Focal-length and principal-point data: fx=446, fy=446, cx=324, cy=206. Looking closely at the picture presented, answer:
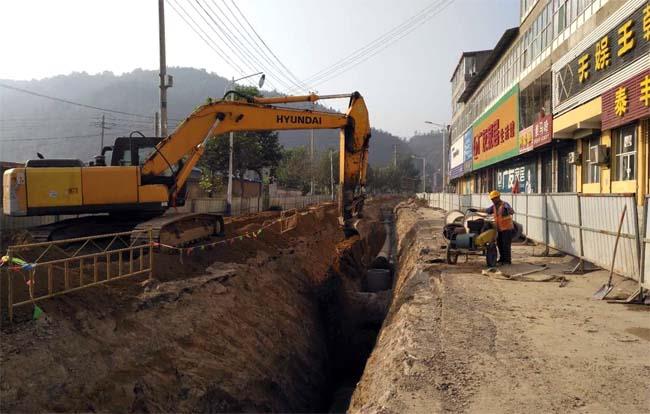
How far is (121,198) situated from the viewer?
8992 millimetres

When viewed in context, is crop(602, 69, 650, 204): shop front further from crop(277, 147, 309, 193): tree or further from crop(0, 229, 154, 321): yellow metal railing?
crop(277, 147, 309, 193): tree

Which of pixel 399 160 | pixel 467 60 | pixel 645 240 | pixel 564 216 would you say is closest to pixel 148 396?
pixel 645 240

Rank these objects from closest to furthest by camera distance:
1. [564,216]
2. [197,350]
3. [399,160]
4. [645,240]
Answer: [645,240] < [197,350] < [564,216] < [399,160]

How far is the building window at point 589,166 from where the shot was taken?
15.3m

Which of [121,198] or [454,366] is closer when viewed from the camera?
[454,366]

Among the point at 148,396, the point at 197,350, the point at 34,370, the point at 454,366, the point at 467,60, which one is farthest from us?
the point at 467,60

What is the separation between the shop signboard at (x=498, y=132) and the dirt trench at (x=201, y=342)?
565 inches

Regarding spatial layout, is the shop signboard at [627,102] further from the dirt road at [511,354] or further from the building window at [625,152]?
the dirt road at [511,354]

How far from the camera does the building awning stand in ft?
45.5

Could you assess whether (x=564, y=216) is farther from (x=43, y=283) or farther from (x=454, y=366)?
(x=43, y=283)

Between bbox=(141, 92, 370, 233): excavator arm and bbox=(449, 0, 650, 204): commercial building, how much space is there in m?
7.16

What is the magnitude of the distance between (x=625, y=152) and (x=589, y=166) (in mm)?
2768

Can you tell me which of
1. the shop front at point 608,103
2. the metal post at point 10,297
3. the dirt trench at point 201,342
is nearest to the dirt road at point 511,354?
the dirt trench at point 201,342

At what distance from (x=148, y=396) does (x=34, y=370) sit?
1.30m
